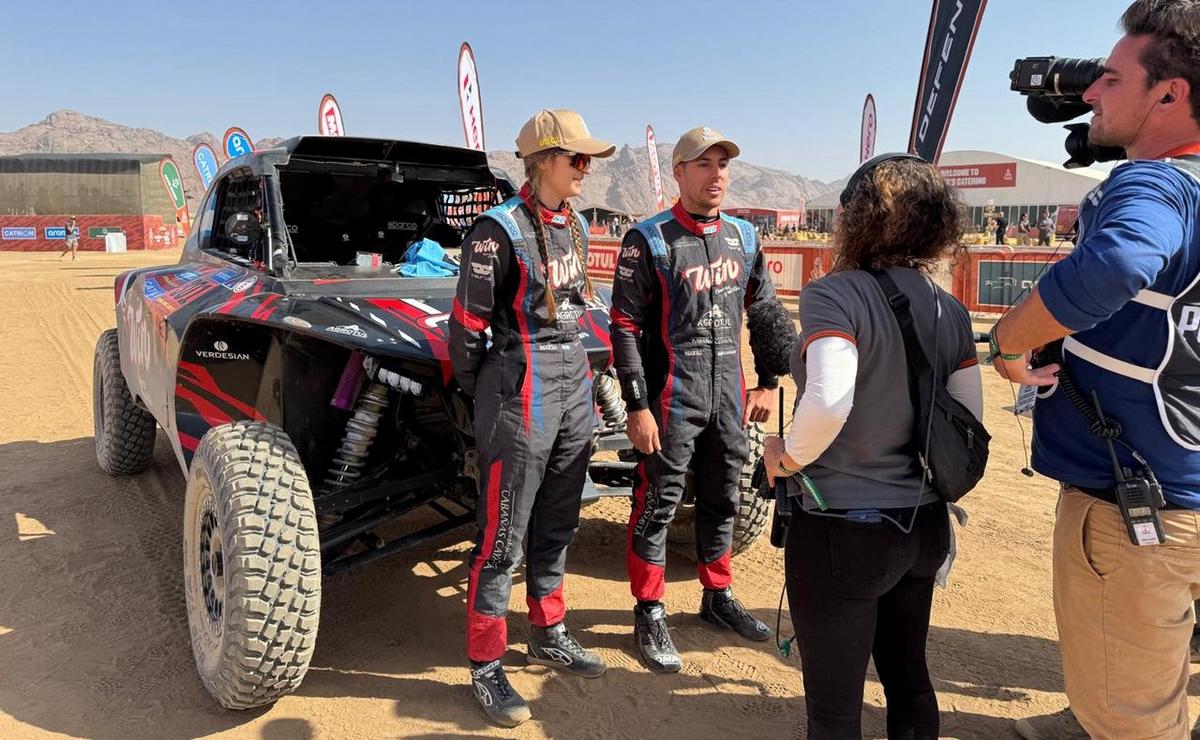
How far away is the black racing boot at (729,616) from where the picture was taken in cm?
345

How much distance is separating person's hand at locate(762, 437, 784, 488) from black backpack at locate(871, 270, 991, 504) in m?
0.34

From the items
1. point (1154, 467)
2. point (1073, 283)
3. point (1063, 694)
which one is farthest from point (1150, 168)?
point (1063, 694)

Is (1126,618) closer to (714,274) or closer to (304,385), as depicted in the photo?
(714,274)

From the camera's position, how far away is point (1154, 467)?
1.85 metres

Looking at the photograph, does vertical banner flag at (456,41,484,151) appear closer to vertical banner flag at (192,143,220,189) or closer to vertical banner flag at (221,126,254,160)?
vertical banner flag at (221,126,254,160)

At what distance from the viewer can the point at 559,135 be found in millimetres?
2793

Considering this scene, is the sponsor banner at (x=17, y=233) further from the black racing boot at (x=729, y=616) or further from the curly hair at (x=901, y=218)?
the curly hair at (x=901, y=218)

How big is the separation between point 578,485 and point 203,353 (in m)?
1.72

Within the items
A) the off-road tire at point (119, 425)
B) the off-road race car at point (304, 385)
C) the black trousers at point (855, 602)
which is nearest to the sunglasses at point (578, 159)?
the off-road race car at point (304, 385)

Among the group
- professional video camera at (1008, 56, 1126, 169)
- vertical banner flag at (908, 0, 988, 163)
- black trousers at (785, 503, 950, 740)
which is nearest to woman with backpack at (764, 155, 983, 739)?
black trousers at (785, 503, 950, 740)

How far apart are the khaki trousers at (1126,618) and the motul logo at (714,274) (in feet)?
5.03

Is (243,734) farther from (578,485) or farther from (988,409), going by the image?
(988,409)

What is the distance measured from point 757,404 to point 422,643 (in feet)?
5.77

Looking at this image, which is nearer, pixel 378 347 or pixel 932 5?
pixel 378 347
